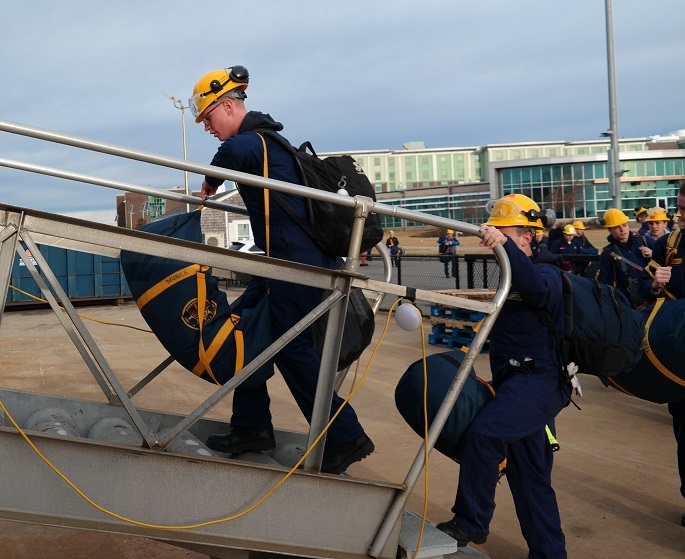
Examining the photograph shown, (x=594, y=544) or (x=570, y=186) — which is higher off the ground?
(x=570, y=186)

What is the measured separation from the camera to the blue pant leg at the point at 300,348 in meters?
3.28

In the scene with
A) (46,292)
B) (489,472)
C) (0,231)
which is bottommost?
(489,472)

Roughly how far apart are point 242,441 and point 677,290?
2958mm

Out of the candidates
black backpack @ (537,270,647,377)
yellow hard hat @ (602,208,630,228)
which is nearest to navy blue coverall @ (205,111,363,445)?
black backpack @ (537,270,647,377)

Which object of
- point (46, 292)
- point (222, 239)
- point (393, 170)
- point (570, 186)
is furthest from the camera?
point (393, 170)

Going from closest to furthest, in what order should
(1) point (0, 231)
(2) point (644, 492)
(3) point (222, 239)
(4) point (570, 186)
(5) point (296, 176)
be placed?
(1) point (0, 231) < (5) point (296, 176) < (2) point (644, 492) < (3) point (222, 239) < (4) point (570, 186)

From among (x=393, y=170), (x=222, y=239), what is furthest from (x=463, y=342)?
(x=393, y=170)

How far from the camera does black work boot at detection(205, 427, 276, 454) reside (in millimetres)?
3633

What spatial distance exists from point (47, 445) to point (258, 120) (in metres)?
1.66

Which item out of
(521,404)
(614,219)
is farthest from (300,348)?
(614,219)

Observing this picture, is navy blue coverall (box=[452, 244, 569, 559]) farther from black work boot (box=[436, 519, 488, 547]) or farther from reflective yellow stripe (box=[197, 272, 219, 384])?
reflective yellow stripe (box=[197, 272, 219, 384])

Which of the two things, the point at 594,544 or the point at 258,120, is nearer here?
the point at 258,120

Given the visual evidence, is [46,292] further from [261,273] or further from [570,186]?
[570,186]

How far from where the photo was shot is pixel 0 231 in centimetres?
261
